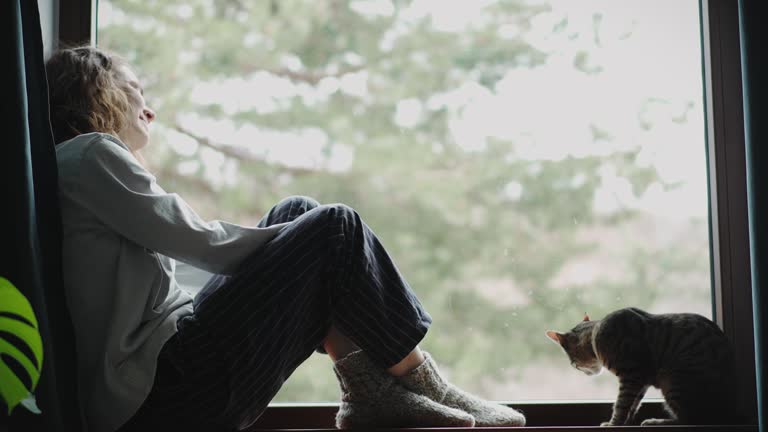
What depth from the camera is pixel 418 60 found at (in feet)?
6.14

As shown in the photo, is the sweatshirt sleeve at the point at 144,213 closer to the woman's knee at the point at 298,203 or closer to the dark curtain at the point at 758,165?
the woman's knee at the point at 298,203

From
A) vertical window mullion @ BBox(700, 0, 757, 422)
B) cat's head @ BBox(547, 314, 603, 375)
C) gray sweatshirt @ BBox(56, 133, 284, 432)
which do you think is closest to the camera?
gray sweatshirt @ BBox(56, 133, 284, 432)

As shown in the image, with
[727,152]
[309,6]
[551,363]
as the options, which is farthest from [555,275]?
[309,6]

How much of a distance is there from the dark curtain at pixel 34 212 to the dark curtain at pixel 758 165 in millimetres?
1122

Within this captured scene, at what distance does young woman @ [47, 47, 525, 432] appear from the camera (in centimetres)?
120

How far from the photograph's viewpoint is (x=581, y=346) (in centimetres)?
157

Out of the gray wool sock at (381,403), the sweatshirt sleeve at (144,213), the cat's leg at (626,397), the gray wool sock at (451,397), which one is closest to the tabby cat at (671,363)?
the cat's leg at (626,397)

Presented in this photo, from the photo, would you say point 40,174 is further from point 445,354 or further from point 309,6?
point 445,354

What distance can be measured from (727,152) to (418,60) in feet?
2.51

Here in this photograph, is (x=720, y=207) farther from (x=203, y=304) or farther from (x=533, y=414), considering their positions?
(x=203, y=304)

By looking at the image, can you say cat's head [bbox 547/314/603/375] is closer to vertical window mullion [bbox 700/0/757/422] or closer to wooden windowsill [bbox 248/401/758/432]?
wooden windowsill [bbox 248/401/758/432]

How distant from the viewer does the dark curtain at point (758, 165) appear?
1.26 m

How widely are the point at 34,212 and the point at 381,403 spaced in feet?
2.17

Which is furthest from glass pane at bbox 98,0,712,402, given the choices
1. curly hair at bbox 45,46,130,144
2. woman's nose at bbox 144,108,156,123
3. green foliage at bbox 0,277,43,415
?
green foliage at bbox 0,277,43,415
